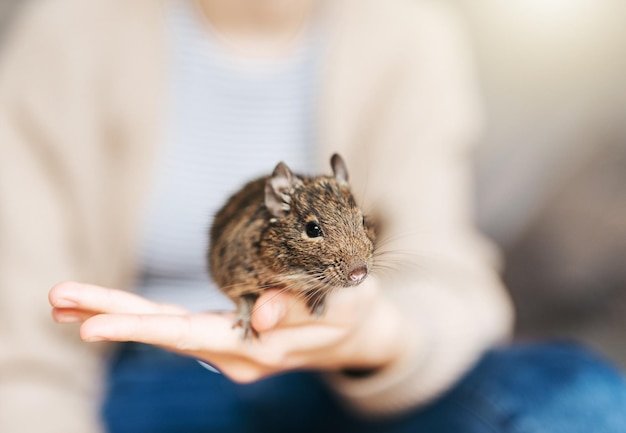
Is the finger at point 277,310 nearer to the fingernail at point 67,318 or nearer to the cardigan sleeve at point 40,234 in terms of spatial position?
the fingernail at point 67,318

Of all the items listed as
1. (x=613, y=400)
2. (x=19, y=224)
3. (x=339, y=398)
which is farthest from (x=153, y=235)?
(x=613, y=400)

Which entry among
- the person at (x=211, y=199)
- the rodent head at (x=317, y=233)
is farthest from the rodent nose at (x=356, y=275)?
the person at (x=211, y=199)

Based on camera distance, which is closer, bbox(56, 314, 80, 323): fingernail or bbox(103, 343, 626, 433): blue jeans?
bbox(56, 314, 80, 323): fingernail

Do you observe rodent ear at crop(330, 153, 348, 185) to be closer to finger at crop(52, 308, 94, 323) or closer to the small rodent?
the small rodent

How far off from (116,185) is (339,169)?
77 centimetres

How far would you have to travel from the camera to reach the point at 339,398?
143 cm

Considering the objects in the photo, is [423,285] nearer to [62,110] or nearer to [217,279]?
[217,279]

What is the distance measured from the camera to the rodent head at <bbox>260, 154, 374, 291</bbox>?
80cm

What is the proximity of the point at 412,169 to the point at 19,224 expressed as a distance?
96 cm

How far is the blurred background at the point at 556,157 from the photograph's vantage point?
1.84 meters

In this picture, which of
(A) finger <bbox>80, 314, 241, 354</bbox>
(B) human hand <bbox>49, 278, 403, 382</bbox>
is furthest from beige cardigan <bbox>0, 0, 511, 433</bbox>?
(A) finger <bbox>80, 314, 241, 354</bbox>

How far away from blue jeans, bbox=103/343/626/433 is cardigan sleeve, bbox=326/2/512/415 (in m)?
0.06

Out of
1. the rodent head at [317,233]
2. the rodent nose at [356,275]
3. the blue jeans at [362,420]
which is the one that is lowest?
the blue jeans at [362,420]

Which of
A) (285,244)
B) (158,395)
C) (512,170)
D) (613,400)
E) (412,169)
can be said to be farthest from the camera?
(512,170)
